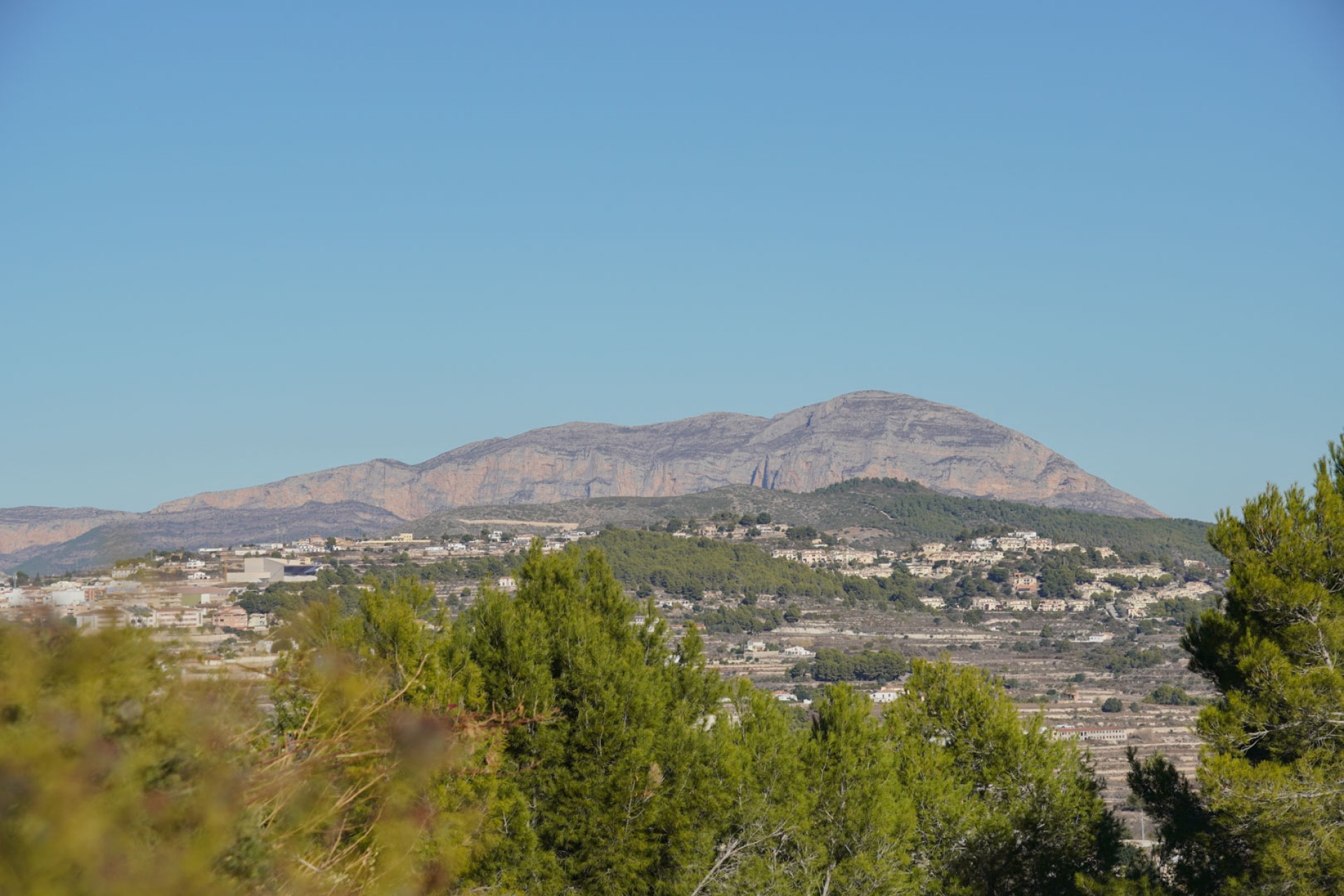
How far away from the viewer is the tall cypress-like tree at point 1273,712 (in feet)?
40.9

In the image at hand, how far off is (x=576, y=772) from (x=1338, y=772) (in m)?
7.70

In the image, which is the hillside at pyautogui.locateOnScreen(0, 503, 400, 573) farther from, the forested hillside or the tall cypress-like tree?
the forested hillside

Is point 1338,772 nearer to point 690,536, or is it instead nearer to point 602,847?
point 602,847

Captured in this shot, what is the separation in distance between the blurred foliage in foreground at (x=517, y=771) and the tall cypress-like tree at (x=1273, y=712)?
1829 millimetres

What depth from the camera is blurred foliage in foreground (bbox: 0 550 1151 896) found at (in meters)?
3.60

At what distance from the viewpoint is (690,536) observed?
4360 inches

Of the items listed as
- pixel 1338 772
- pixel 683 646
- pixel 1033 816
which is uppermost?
pixel 683 646

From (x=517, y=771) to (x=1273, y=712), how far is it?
7.84m

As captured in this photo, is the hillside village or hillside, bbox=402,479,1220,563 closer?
the hillside village

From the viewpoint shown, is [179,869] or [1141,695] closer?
[179,869]

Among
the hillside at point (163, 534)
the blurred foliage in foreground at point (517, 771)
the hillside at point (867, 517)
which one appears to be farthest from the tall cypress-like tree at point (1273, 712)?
the hillside at point (867, 517)

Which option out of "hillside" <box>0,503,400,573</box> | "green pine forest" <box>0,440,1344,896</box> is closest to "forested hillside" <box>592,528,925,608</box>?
"hillside" <box>0,503,400,573</box>

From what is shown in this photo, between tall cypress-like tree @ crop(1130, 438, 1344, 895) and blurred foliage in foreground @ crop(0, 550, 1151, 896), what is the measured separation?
183cm

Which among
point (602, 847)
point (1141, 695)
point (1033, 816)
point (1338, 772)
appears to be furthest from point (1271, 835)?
point (1141, 695)
